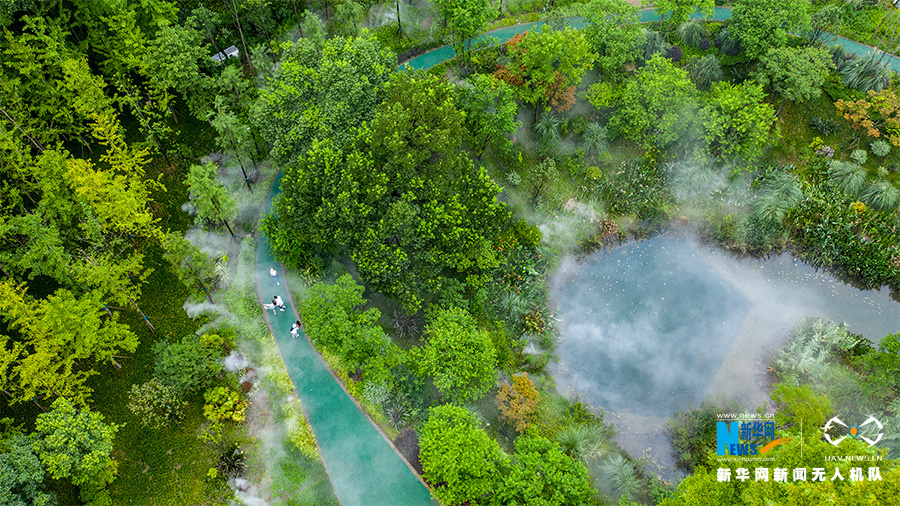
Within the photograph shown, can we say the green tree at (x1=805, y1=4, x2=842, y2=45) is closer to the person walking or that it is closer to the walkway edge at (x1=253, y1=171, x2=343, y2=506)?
the walkway edge at (x1=253, y1=171, x2=343, y2=506)

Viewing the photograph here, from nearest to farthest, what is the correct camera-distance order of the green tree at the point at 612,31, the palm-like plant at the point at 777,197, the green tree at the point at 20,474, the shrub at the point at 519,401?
the green tree at the point at 20,474 < the shrub at the point at 519,401 < the palm-like plant at the point at 777,197 < the green tree at the point at 612,31

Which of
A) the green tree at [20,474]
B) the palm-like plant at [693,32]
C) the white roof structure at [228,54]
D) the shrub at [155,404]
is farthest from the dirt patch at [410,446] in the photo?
the palm-like plant at [693,32]

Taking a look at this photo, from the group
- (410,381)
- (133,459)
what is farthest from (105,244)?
(410,381)

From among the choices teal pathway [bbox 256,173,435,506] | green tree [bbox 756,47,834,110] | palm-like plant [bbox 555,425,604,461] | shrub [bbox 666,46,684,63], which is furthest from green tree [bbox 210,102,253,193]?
green tree [bbox 756,47,834,110]

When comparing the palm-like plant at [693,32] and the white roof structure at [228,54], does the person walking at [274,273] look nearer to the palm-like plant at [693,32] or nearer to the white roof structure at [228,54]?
the white roof structure at [228,54]

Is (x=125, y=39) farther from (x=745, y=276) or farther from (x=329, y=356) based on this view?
(x=745, y=276)

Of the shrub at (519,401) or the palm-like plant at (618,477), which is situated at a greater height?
the shrub at (519,401)

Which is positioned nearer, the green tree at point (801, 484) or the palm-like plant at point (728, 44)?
the green tree at point (801, 484)
